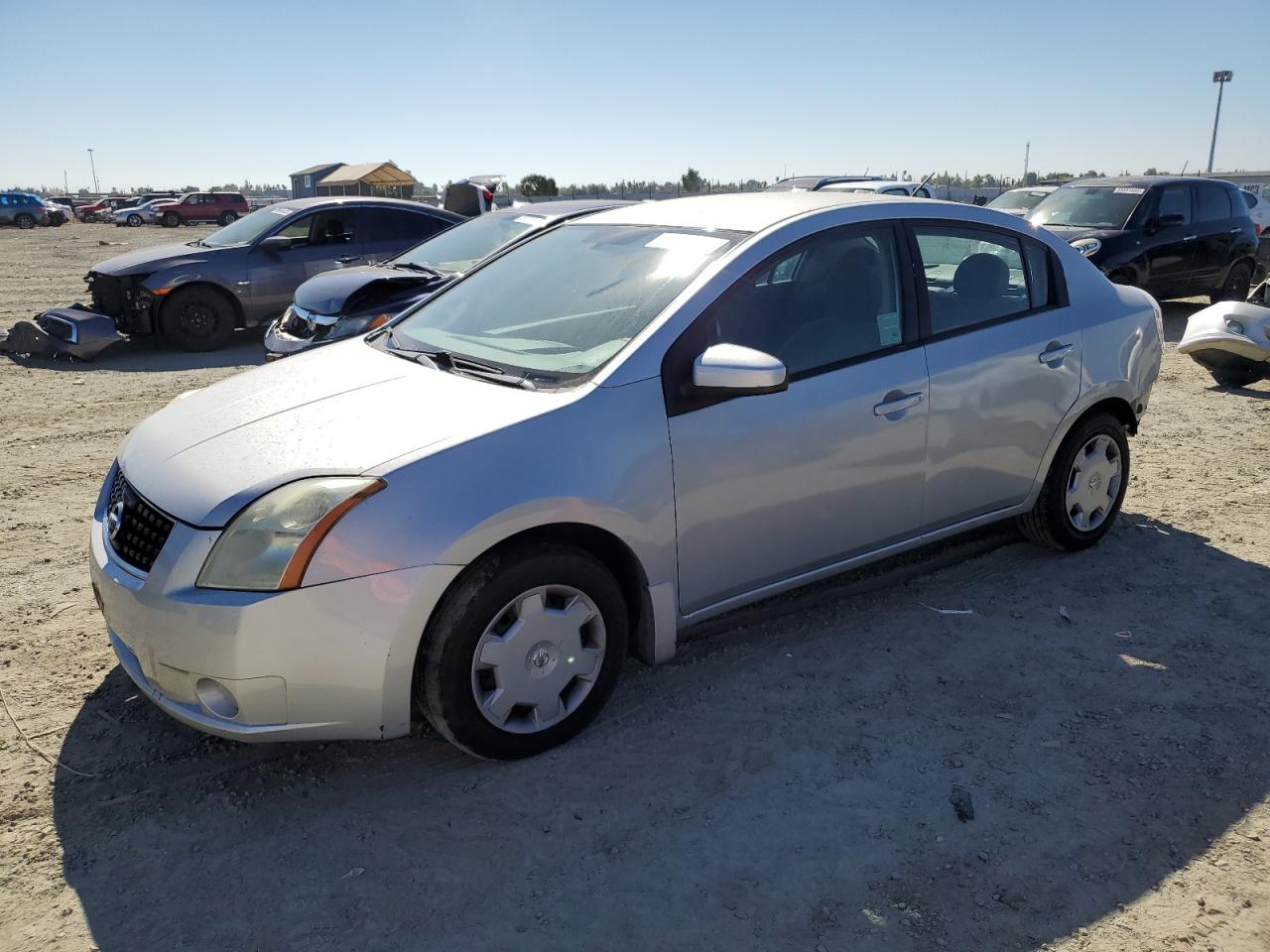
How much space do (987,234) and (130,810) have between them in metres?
3.99

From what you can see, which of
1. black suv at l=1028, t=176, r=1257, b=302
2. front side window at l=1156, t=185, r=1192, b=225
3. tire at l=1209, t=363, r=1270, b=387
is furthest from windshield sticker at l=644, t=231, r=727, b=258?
front side window at l=1156, t=185, r=1192, b=225

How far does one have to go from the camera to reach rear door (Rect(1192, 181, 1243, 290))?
1225 cm

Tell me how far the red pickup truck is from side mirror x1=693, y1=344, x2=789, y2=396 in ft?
160

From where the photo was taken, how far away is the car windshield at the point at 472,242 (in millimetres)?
8820

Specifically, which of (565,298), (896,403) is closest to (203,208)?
(565,298)

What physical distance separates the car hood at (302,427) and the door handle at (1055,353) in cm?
227

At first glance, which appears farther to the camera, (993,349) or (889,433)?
(993,349)

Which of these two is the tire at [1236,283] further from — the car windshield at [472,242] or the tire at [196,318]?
the tire at [196,318]

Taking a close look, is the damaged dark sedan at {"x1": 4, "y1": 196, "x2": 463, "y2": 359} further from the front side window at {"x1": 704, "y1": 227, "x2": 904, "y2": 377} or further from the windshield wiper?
the front side window at {"x1": 704, "y1": 227, "x2": 904, "y2": 377}

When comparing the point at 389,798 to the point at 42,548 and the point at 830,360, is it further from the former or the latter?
the point at 42,548

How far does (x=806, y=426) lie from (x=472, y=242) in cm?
612

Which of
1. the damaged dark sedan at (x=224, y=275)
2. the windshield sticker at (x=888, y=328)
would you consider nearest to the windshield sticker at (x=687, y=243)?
the windshield sticker at (x=888, y=328)

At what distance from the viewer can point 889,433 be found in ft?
12.6

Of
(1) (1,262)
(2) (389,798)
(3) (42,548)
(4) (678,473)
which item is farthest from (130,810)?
(1) (1,262)
